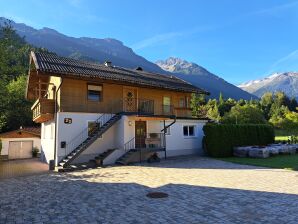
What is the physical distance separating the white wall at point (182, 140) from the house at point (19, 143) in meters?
16.6

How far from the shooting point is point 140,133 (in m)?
22.2

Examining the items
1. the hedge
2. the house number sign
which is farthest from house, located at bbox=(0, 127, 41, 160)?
the hedge

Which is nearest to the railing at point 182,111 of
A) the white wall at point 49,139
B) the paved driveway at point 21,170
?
the white wall at point 49,139

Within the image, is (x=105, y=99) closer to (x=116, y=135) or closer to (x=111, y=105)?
(x=111, y=105)

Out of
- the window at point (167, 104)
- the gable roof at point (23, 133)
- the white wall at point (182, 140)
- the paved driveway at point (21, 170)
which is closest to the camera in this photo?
the paved driveway at point (21, 170)

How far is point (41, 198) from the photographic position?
9.65 m

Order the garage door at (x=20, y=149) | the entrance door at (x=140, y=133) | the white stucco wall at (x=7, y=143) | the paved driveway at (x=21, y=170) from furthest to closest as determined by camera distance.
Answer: the garage door at (x=20, y=149)
the white stucco wall at (x=7, y=143)
the entrance door at (x=140, y=133)
the paved driveway at (x=21, y=170)

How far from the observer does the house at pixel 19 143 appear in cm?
3016

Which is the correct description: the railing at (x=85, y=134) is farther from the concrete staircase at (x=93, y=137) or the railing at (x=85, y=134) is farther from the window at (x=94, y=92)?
the window at (x=94, y=92)

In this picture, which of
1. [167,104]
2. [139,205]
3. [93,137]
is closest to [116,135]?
[93,137]

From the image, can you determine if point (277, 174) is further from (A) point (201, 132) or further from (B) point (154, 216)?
(A) point (201, 132)

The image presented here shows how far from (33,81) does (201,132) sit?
52.8ft

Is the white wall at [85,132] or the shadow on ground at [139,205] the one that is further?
the white wall at [85,132]

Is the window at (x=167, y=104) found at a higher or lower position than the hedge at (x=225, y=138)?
higher
